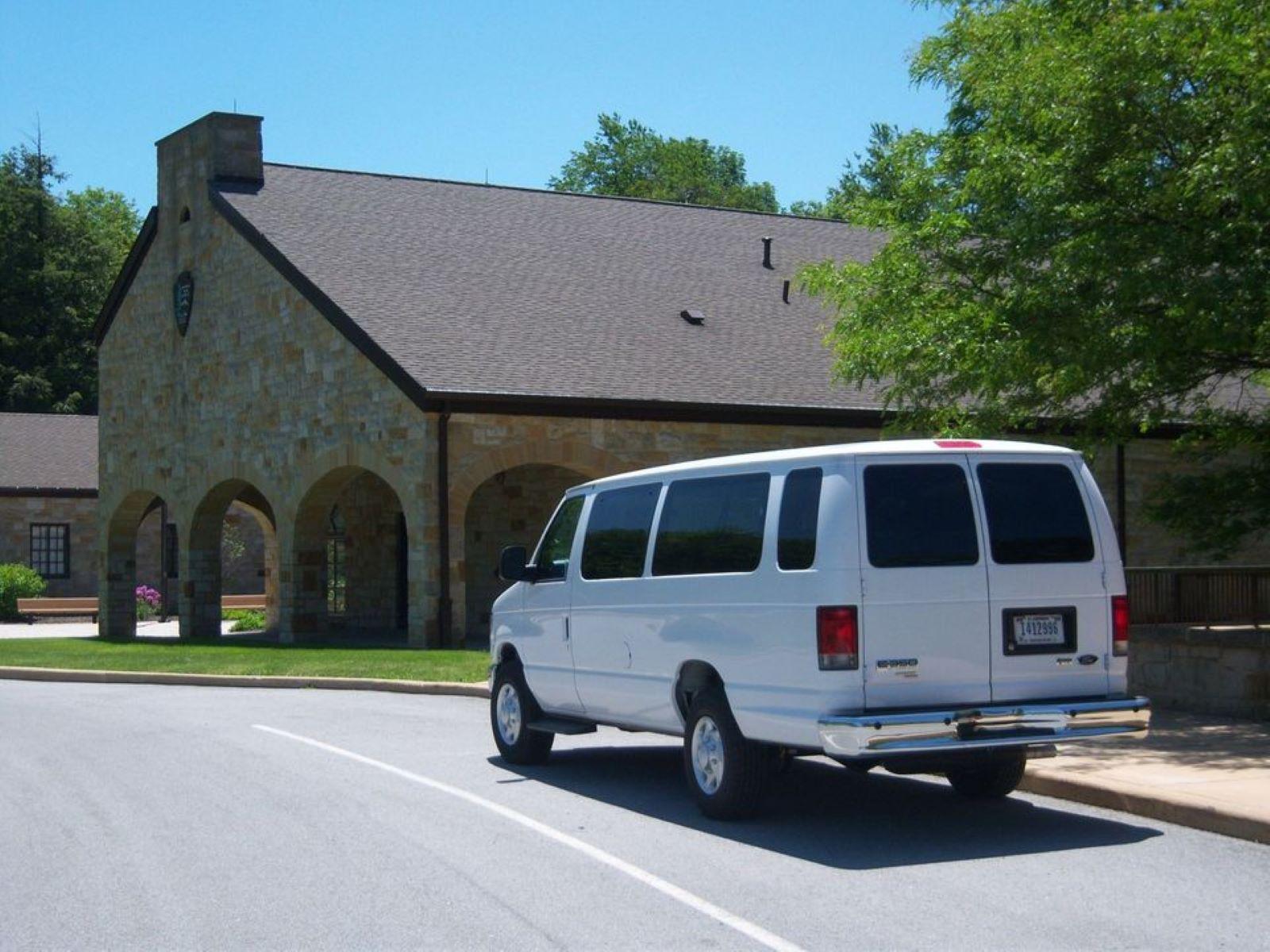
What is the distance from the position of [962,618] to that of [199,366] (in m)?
25.7

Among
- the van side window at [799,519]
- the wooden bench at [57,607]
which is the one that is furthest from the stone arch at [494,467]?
the wooden bench at [57,607]

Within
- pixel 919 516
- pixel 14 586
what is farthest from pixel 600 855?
pixel 14 586

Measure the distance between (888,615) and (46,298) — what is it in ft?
236

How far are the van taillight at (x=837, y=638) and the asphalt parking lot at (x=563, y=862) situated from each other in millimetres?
1052

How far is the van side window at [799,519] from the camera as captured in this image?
30.9 ft

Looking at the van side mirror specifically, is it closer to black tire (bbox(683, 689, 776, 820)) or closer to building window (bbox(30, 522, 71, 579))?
black tire (bbox(683, 689, 776, 820))

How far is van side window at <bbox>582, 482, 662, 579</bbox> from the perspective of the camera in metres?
11.3

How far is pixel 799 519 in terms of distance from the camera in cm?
955

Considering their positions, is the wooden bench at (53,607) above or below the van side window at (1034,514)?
below

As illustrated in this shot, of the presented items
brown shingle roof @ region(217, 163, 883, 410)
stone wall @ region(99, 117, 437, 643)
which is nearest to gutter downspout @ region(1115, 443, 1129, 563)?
brown shingle roof @ region(217, 163, 883, 410)

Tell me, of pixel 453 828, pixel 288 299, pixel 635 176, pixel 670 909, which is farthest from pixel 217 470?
pixel 635 176

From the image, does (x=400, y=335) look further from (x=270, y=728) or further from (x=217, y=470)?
(x=270, y=728)

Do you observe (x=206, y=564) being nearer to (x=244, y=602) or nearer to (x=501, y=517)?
(x=501, y=517)

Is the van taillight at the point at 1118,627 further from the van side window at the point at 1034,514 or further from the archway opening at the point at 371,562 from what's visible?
the archway opening at the point at 371,562
